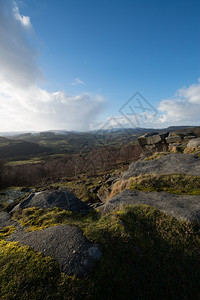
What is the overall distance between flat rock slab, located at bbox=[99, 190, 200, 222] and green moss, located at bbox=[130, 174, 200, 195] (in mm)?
502

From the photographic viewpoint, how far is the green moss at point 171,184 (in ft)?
23.0

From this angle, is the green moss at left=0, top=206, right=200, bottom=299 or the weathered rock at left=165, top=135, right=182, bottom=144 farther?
the weathered rock at left=165, top=135, right=182, bottom=144

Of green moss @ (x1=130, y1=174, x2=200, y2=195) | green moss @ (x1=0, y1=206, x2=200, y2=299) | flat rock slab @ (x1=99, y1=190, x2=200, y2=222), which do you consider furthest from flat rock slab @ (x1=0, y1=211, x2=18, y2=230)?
green moss @ (x1=130, y1=174, x2=200, y2=195)

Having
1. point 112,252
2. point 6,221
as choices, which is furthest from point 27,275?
point 6,221

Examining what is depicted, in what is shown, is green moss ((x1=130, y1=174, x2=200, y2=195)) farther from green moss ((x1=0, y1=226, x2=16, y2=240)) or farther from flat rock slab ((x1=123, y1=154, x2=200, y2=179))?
green moss ((x1=0, y1=226, x2=16, y2=240))

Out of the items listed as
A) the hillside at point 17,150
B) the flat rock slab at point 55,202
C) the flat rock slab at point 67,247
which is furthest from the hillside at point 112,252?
the hillside at point 17,150

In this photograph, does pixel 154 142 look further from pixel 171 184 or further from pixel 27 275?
pixel 27 275

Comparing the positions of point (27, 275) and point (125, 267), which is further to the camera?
point (125, 267)

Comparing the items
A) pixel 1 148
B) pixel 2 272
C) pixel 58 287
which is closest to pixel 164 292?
pixel 58 287

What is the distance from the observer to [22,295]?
2670 millimetres

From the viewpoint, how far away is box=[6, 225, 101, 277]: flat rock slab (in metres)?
3.22

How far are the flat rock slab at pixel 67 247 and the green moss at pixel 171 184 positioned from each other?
191 inches

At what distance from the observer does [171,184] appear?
7660mm

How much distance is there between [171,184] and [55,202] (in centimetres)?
663
